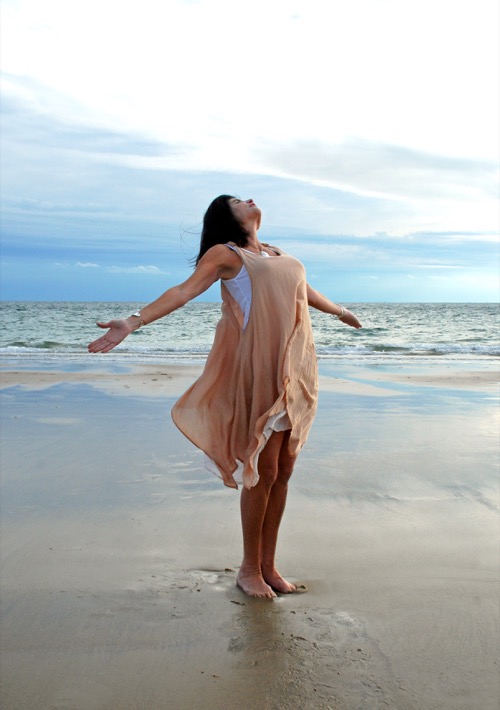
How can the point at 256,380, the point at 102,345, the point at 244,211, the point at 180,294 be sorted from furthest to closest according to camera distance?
the point at 244,211, the point at 256,380, the point at 180,294, the point at 102,345

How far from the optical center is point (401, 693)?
2.55m

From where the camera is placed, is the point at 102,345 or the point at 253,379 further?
the point at 253,379

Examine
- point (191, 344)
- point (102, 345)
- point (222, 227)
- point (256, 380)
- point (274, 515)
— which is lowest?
point (191, 344)

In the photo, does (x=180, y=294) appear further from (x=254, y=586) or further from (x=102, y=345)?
(x=254, y=586)

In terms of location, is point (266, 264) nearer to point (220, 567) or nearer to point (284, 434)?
point (284, 434)

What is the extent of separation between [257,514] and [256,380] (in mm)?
662

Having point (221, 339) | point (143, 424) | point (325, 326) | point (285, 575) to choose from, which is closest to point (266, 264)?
point (221, 339)

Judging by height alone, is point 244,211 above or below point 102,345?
above

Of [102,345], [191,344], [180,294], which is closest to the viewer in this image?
[102,345]

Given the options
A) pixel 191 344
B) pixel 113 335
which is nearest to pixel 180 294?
pixel 113 335

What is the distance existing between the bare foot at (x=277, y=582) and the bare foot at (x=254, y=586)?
0.05m

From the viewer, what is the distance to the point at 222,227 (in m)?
3.57

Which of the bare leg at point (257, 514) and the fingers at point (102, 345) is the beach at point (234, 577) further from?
the fingers at point (102, 345)

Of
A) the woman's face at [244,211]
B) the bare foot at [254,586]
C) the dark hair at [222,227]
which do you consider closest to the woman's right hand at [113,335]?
the dark hair at [222,227]
